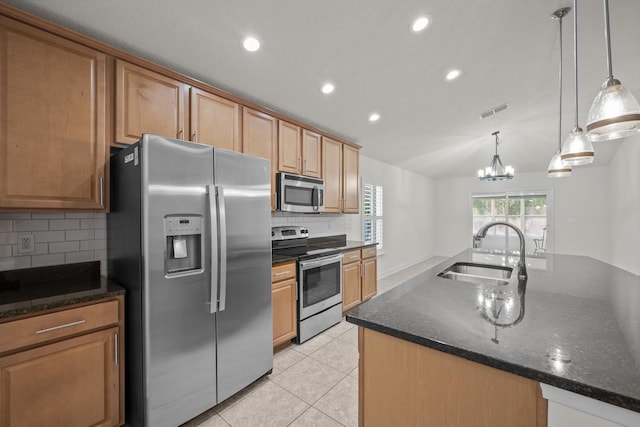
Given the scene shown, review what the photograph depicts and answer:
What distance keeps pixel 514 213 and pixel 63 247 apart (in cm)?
843

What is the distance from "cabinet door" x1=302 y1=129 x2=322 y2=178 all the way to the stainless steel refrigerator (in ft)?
3.89

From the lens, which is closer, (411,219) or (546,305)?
(546,305)

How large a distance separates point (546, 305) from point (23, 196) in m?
2.64

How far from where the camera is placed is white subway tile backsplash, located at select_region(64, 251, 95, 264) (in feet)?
5.81

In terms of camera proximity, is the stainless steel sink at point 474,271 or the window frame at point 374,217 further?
the window frame at point 374,217

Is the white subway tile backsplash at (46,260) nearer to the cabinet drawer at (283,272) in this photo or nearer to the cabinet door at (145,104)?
the cabinet door at (145,104)

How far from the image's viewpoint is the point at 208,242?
1.67 meters

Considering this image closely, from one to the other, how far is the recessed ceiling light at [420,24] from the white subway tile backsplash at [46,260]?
3059mm

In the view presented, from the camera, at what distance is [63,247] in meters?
1.76

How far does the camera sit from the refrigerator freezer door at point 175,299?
145cm

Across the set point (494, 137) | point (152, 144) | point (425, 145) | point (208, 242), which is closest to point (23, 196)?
point (152, 144)

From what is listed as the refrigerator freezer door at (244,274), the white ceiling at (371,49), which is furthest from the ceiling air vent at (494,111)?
the refrigerator freezer door at (244,274)

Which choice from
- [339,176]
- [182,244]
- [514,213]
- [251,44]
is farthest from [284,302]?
[514,213]

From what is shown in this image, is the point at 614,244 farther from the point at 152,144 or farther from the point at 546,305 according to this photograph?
the point at 152,144
